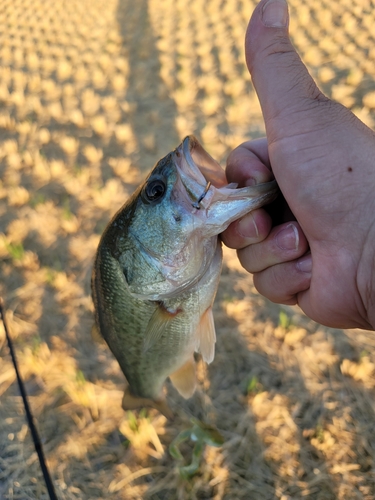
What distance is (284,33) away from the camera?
5.09ft

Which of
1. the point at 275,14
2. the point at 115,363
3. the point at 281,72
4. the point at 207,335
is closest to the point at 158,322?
the point at 207,335

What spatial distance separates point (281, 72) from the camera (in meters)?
1.53

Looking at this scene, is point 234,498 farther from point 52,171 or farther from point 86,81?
point 86,81

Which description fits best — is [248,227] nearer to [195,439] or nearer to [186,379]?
[186,379]

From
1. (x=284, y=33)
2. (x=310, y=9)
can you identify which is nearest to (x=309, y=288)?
(x=284, y=33)

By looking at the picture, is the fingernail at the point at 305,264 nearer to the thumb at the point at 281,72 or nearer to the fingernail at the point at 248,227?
the fingernail at the point at 248,227

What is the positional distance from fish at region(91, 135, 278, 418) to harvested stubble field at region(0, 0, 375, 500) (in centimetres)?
117

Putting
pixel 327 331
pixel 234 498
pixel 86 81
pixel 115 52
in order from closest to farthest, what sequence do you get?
pixel 234 498 → pixel 327 331 → pixel 86 81 → pixel 115 52

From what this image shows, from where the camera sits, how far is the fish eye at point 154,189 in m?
1.47

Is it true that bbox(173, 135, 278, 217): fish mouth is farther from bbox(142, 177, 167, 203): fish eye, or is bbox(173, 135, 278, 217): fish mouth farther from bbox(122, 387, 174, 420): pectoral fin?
bbox(122, 387, 174, 420): pectoral fin

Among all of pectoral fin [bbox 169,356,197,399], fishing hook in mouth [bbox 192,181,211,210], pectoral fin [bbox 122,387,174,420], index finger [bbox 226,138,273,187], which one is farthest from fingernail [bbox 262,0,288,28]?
pectoral fin [bbox 122,387,174,420]

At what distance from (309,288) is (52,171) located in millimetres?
4329

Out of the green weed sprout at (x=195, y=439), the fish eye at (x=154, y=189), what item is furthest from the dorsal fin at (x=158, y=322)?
the green weed sprout at (x=195, y=439)

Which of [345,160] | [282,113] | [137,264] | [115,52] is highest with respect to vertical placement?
[115,52]
